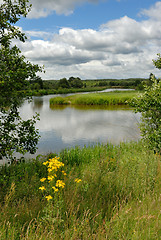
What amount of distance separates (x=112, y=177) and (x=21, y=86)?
131 inches

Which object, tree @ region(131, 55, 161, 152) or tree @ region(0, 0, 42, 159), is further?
tree @ region(131, 55, 161, 152)

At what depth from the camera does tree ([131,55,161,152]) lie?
306 inches

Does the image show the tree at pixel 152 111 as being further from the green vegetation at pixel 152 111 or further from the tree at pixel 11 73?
the tree at pixel 11 73

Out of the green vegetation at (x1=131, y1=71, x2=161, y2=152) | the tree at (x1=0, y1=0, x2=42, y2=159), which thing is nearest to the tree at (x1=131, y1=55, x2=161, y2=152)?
the green vegetation at (x1=131, y1=71, x2=161, y2=152)

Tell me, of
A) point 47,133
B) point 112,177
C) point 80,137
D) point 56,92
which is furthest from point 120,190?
point 56,92

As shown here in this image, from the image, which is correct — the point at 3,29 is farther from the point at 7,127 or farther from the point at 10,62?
the point at 7,127

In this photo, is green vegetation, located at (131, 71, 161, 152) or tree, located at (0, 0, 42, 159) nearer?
tree, located at (0, 0, 42, 159)

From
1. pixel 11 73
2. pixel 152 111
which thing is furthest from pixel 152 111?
pixel 11 73

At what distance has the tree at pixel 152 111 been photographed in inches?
306

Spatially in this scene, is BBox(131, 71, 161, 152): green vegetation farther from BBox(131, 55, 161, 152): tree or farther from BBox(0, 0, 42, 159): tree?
BBox(0, 0, 42, 159): tree

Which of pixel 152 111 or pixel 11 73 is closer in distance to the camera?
pixel 11 73

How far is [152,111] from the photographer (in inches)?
324

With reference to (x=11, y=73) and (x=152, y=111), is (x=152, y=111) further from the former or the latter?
(x=11, y=73)

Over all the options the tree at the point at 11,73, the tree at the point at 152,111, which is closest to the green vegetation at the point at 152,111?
the tree at the point at 152,111
